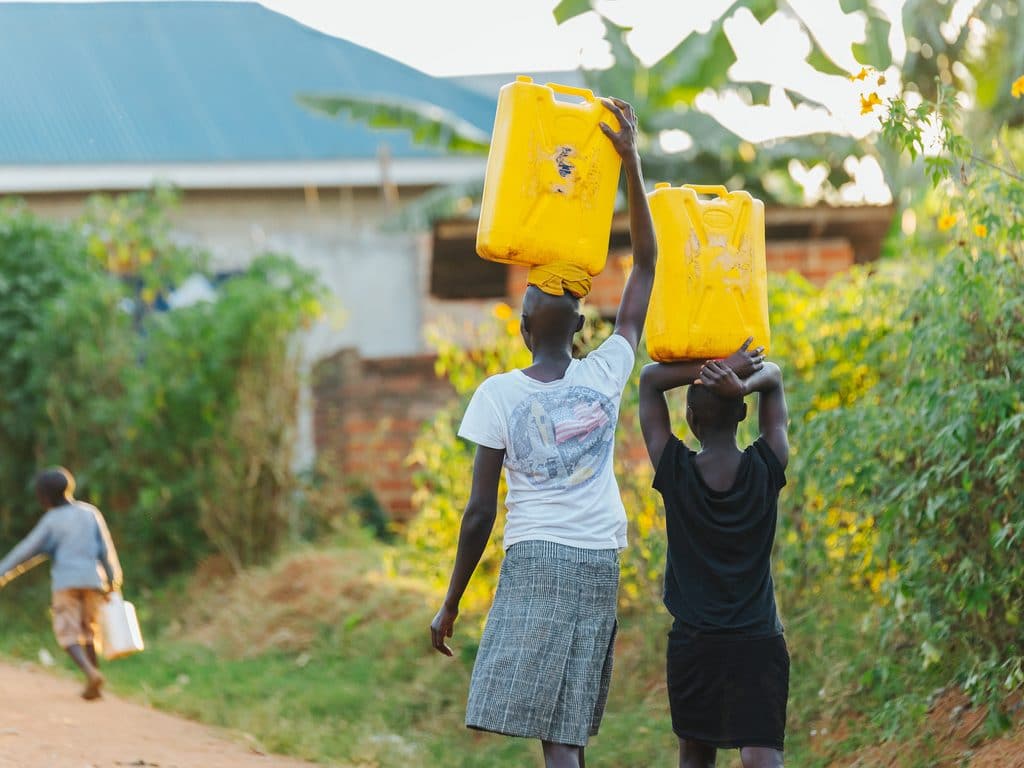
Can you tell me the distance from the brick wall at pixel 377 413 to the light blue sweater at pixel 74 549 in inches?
143

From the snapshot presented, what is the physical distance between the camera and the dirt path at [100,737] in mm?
5129

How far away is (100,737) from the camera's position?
560 centimetres

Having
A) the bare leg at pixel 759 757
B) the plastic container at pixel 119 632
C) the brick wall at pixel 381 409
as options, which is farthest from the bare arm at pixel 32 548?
the bare leg at pixel 759 757

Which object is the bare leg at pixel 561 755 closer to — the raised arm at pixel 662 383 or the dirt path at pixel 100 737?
the raised arm at pixel 662 383

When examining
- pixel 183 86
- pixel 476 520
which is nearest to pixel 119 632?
pixel 476 520

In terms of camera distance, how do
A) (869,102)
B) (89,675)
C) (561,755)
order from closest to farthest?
(561,755), (869,102), (89,675)

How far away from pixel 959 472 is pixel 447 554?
314 centimetres

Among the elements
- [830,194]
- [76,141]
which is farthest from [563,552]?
[76,141]

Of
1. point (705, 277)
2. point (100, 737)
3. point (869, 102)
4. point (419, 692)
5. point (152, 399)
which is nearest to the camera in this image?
point (705, 277)

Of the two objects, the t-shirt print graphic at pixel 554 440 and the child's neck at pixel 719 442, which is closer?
the t-shirt print graphic at pixel 554 440

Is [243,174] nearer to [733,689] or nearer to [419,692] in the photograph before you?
[419,692]

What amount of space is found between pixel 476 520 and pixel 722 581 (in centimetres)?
61

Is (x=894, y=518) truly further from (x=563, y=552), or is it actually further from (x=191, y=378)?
(x=191, y=378)

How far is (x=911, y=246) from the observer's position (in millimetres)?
6277
